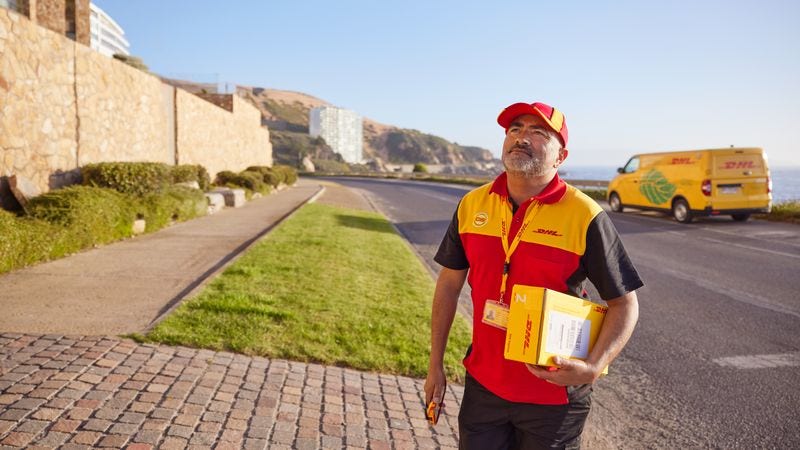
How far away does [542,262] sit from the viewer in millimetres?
2105

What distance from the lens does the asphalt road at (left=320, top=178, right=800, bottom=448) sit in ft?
12.5

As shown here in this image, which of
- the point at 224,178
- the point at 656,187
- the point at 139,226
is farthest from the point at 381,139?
the point at 139,226

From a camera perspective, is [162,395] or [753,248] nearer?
[162,395]

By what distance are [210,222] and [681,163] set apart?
12.8 m

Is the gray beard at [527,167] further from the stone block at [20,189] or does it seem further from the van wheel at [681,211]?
the van wheel at [681,211]

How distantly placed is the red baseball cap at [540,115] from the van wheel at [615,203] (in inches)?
703

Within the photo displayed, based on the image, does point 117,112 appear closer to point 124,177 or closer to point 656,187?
point 124,177

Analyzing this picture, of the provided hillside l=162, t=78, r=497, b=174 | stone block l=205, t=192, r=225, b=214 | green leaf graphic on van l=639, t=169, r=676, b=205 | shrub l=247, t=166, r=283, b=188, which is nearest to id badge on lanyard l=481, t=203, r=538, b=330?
stone block l=205, t=192, r=225, b=214

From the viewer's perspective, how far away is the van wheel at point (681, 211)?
1567cm

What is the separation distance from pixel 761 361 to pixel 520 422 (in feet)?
13.3

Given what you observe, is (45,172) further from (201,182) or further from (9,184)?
(201,182)

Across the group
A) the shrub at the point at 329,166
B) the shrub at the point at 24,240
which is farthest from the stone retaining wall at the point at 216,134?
the shrub at the point at 329,166

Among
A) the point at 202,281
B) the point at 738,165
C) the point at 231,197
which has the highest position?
the point at 738,165

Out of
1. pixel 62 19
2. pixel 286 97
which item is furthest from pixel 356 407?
pixel 286 97
